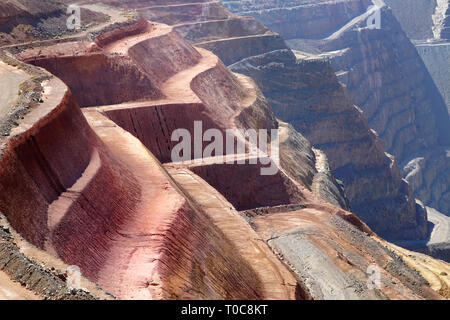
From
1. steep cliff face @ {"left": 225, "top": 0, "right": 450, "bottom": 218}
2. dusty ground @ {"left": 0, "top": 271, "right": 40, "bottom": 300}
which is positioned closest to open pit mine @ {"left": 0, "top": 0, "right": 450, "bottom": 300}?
dusty ground @ {"left": 0, "top": 271, "right": 40, "bottom": 300}

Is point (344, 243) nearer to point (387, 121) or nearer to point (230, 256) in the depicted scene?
point (230, 256)

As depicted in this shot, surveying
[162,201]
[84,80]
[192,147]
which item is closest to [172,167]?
[192,147]

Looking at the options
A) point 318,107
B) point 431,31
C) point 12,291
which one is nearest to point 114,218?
point 12,291

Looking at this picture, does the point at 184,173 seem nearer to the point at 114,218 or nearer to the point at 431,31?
the point at 114,218

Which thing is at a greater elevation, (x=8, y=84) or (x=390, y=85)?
(x=8, y=84)

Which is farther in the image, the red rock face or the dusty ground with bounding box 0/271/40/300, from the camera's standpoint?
the red rock face

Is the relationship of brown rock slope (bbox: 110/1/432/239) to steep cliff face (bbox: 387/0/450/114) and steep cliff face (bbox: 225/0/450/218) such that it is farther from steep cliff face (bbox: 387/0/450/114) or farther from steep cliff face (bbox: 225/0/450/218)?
steep cliff face (bbox: 387/0/450/114)
